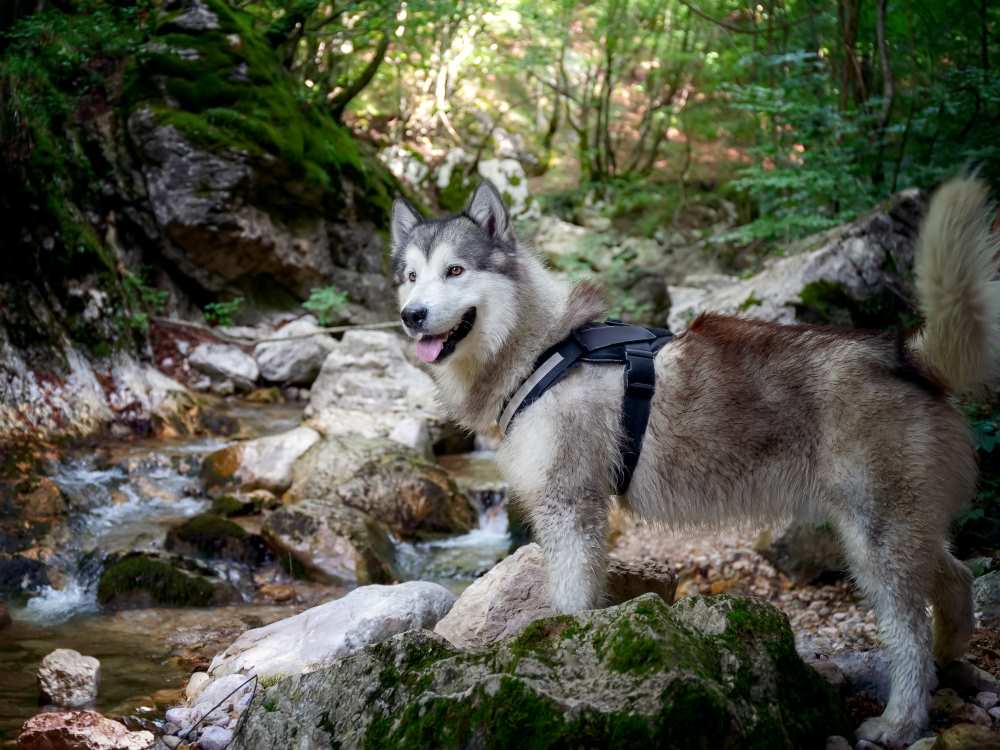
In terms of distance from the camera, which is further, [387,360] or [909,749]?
[387,360]

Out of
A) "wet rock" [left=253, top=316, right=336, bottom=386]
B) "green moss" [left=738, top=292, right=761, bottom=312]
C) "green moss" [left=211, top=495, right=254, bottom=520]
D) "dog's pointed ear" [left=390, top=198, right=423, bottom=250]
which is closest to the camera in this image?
"dog's pointed ear" [left=390, top=198, right=423, bottom=250]

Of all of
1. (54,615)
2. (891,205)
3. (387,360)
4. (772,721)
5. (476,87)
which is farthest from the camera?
(476,87)

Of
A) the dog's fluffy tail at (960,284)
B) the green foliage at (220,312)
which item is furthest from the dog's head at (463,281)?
the green foliage at (220,312)

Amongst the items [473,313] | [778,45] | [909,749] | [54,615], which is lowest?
[54,615]

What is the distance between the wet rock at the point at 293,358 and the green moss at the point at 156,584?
6888 mm

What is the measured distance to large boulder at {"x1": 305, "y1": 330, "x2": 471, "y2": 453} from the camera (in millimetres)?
10273

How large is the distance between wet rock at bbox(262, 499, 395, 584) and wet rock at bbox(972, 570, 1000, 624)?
4.37m

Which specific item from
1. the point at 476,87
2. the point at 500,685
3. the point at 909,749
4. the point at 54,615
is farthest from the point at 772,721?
the point at 476,87

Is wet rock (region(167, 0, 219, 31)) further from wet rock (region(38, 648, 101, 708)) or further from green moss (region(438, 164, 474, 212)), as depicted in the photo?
wet rock (region(38, 648, 101, 708))

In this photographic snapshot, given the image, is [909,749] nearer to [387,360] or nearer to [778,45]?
[387,360]

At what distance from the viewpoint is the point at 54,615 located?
5820 millimetres

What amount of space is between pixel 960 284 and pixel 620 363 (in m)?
1.46

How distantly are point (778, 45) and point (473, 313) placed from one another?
1071 centimetres

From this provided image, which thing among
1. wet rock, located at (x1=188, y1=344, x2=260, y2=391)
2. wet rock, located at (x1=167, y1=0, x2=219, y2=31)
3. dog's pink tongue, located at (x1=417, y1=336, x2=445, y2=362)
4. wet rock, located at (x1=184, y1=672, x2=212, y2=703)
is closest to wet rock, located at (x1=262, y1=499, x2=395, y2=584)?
wet rock, located at (x1=184, y1=672, x2=212, y2=703)
